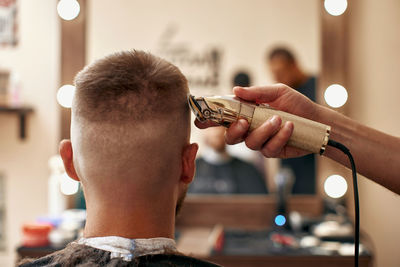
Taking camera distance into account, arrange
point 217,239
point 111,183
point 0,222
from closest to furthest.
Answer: point 111,183 → point 217,239 → point 0,222

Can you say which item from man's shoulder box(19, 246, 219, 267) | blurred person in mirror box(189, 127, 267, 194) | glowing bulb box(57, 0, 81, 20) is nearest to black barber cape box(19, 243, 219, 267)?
man's shoulder box(19, 246, 219, 267)

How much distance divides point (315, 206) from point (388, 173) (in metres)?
1.64

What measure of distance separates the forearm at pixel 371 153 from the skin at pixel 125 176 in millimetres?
520

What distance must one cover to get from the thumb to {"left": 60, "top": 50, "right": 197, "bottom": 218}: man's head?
0.17 meters

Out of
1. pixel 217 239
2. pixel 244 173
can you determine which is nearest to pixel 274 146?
pixel 217 239

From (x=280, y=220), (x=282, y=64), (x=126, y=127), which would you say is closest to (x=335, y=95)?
(x=282, y=64)

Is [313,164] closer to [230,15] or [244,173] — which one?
[244,173]

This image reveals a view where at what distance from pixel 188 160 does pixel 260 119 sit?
208mm

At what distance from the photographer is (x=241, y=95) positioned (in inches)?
40.9

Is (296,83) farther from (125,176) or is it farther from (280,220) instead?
(125,176)

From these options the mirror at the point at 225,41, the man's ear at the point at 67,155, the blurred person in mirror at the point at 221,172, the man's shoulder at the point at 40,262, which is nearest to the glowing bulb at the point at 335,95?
the mirror at the point at 225,41

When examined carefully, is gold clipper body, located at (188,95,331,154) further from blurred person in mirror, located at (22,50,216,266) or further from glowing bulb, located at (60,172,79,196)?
glowing bulb, located at (60,172,79,196)

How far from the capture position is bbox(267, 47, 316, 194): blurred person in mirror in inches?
106

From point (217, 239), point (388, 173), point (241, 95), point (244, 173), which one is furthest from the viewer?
point (244, 173)
